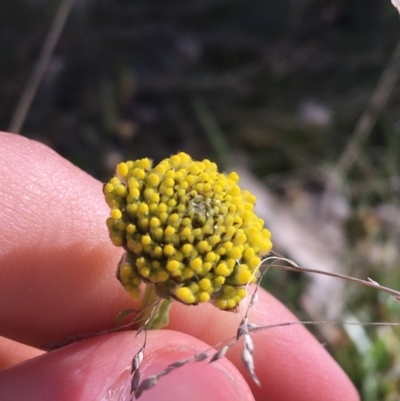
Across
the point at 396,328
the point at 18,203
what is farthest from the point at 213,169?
the point at 396,328

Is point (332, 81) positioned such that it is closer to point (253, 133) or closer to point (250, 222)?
point (253, 133)

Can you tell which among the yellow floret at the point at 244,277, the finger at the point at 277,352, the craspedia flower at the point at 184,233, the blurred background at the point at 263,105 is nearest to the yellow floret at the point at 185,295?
the craspedia flower at the point at 184,233

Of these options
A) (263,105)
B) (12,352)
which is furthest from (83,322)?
(263,105)

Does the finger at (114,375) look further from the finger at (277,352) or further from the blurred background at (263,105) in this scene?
the blurred background at (263,105)

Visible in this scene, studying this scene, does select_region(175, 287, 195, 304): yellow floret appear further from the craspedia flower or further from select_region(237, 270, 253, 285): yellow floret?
select_region(237, 270, 253, 285): yellow floret

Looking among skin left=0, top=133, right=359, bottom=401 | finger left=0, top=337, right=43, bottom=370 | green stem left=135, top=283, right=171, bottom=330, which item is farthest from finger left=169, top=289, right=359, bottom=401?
finger left=0, top=337, right=43, bottom=370

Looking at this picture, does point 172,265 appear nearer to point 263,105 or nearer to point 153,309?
point 153,309
